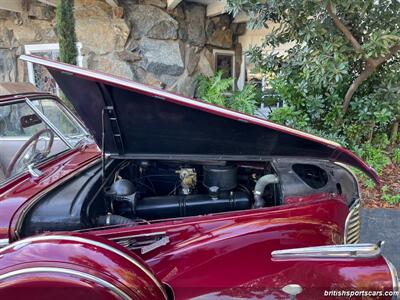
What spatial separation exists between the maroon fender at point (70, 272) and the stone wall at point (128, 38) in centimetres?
469

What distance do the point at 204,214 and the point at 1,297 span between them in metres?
1.02

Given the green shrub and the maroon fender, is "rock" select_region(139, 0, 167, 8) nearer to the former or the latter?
the green shrub

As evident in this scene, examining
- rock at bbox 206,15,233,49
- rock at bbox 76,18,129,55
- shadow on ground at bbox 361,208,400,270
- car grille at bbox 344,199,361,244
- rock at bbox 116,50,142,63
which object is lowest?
shadow on ground at bbox 361,208,400,270

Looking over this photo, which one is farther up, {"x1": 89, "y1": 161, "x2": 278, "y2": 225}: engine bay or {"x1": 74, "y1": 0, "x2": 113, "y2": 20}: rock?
{"x1": 74, "y1": 0, "x2": 113, "y2": 20}: rock

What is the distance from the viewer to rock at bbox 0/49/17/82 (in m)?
6.09

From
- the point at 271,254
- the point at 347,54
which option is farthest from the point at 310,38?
the point at 271,254

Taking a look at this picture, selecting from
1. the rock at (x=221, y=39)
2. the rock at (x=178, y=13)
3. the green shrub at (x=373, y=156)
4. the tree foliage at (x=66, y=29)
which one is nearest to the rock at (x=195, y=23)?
the rock at (x=178, y=13)

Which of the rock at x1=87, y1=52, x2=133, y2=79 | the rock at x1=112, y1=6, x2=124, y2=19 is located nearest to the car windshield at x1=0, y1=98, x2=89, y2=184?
the rock at x1=87, y1=52, x2=133, y2=79

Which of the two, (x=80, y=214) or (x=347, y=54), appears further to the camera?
(x=347, y=54)

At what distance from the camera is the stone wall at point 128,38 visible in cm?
565

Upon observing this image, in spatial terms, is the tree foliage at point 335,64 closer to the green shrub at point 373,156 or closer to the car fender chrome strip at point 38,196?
the green shrub at point 373,156

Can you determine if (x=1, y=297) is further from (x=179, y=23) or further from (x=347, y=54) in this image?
(x=179, y=23)

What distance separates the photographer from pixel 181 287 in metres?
1.51

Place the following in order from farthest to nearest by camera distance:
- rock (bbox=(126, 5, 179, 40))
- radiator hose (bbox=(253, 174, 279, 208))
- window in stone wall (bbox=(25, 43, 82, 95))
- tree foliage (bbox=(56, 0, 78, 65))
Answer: window in stone wall (bbox=(25, 43, 82, 95)), rock (bbox=(126, 5, 179, 40)), tree foliage (bbox=(56, 0, 78, 65)), radiator hose (bbox=(253, 174, 279, 208))
